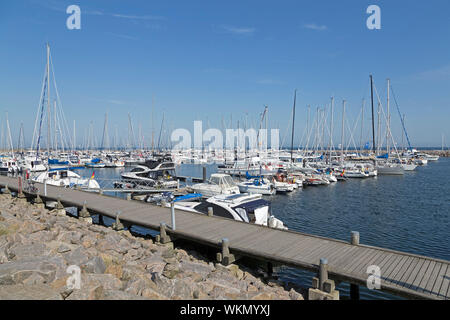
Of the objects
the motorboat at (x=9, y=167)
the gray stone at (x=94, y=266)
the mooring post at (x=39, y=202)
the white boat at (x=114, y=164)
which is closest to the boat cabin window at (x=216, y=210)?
the gray stone at (x=94, y=266)

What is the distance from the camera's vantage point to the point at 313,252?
36.8 feet

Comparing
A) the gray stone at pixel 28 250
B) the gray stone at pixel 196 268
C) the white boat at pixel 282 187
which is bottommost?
the white boat at pixel 282 187

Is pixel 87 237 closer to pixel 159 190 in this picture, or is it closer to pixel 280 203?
pixel 159 190

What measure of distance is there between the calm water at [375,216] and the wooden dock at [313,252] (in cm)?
228

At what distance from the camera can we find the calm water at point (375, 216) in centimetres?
1819

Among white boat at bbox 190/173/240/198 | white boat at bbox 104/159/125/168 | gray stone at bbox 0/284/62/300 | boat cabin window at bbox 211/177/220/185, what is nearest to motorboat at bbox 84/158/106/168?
white boat at bbox 104/159/125/168

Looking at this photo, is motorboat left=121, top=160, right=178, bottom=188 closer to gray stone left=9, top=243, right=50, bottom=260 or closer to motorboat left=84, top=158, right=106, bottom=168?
gray stone left=9, top=243, right=50, bottom=260

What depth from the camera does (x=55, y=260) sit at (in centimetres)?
868

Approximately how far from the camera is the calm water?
18.2m

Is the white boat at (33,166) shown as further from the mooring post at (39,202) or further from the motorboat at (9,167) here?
the mooring post at (39,202)

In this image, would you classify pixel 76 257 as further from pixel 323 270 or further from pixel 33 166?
pixel 33 166

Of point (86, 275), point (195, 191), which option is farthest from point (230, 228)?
point (195, 191)
